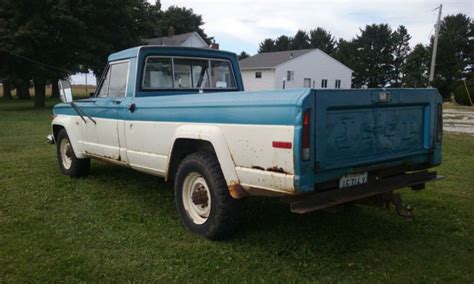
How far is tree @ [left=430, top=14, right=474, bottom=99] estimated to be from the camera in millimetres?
49741

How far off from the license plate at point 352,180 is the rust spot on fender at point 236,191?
851 millimetres

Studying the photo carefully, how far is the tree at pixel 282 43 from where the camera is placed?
96.4 meters

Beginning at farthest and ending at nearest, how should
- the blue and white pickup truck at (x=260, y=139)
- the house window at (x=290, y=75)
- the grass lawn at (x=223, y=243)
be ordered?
1. the house window at (x=290, y=75)
2. the grass lawn at (x=223, y=243)
3. the blue and white pickup truck at (x=260, y=139)

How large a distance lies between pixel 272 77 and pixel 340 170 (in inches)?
1609

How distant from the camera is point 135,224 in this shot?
16.7 ft

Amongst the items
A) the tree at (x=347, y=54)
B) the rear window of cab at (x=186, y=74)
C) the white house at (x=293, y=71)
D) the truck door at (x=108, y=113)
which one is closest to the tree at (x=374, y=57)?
the tree at (x=347, y=54)

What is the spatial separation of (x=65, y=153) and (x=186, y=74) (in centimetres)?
288

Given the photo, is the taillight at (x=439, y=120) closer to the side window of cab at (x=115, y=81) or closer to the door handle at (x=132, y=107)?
the door handle at (x=132, y=107)

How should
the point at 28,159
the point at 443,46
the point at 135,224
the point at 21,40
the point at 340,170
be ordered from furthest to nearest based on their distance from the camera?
the point at 443,46
the point at 21,40
the point at 28,159
the point at 135,224
the point at 340,170

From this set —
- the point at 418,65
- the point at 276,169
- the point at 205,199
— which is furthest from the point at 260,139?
the point at 418,65

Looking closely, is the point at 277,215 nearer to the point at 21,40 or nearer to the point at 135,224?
the point at 135,224

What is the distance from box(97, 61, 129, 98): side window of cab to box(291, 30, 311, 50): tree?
9078 cm

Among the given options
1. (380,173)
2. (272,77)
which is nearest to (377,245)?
(380,173)

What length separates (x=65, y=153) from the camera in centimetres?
769
